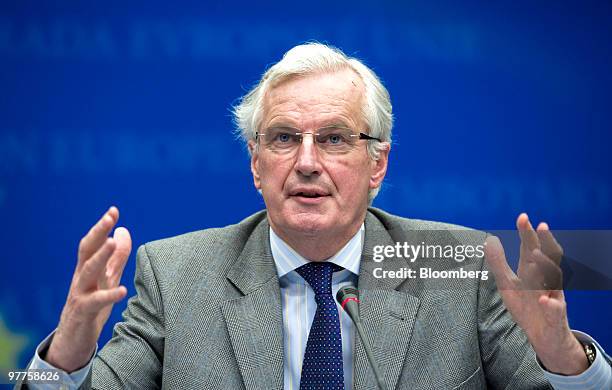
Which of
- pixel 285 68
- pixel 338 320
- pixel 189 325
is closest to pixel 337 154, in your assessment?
pixel 285 68

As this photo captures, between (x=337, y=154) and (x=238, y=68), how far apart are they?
1.05 metres

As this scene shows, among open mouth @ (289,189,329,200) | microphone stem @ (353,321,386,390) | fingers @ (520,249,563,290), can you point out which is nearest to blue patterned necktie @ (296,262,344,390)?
open mouth @ (289,189,329,200)

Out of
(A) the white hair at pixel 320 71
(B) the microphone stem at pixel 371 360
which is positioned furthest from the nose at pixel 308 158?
(B) the microphone stem at pixel 371 360

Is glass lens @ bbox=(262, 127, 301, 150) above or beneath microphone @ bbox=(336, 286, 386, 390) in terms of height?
above

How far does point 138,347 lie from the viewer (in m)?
2.63

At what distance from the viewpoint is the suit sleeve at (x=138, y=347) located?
2.55 metres

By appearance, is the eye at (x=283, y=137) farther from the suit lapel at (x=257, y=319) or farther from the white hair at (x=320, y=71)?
the suit lapel at (x=257, y=319)

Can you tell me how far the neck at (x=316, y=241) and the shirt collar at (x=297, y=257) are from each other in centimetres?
1

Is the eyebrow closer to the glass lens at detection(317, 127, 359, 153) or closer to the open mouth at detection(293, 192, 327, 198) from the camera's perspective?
the glass lens at detection(317, 127, 359, 153)

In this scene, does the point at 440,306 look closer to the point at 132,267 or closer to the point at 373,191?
the point at 373,191

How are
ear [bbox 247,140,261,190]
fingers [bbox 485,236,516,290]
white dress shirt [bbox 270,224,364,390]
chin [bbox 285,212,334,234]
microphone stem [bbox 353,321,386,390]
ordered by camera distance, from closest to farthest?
microphone stem [bbox 353,321,386,390]
fingers [bbox 485,236,516,290]
white dress shirt [bbox 270,224,364,390]
chin [bbox 285,212,334,234]
ear [bbox 247,140,261,190]

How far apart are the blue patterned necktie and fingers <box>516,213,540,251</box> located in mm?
655

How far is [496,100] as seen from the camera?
12.2 ft

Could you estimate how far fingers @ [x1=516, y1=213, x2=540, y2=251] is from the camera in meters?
2.23
